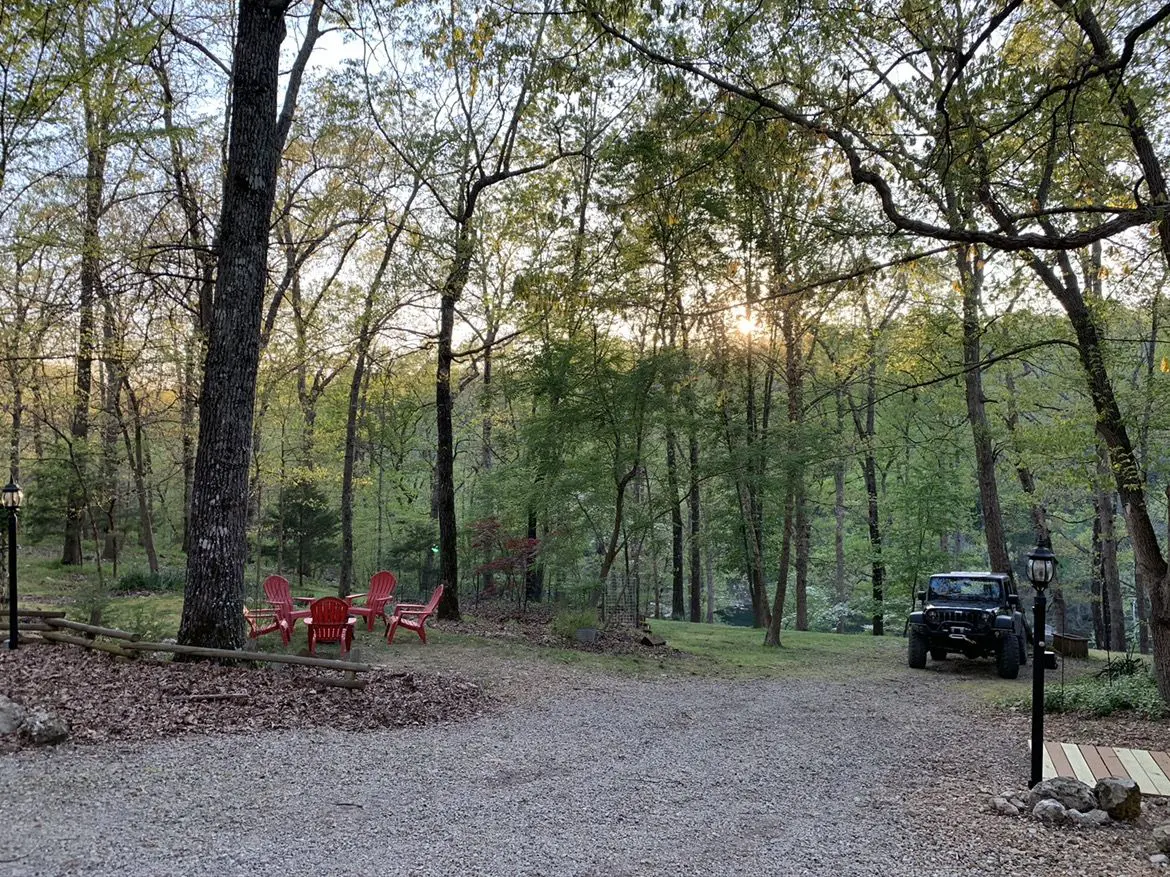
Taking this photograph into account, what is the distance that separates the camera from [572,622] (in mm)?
13422

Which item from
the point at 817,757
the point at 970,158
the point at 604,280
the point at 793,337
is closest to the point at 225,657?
the point at 817,757

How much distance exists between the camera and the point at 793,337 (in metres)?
15.3

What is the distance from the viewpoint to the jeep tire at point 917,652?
12.6 m

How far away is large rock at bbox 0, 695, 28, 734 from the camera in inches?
198

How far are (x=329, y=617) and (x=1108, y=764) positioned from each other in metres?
8.34

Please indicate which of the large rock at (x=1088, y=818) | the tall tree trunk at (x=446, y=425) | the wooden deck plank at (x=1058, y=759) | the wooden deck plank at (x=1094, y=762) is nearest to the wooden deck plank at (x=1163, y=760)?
the wooden deck plank at (x=1094, y=762)

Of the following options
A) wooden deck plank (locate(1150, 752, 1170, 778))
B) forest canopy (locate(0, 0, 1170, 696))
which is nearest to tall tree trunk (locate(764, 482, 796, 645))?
forest canopy (locate(0, 0, 1170, 696))

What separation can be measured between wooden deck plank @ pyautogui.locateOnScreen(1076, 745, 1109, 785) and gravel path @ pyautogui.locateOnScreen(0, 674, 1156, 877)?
505mm

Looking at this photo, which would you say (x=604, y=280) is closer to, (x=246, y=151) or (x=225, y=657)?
(x=246, y=151)

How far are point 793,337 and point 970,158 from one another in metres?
9.81

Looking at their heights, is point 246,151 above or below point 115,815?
above

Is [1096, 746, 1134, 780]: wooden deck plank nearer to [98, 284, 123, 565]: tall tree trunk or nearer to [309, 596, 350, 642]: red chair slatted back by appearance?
[309, 596, 350, 642]: red chair slatted back

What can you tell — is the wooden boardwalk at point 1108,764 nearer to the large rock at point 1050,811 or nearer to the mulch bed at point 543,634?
the large rock at point 1050,811

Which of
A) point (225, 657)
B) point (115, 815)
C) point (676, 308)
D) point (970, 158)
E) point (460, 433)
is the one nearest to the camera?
point (115, 815)
